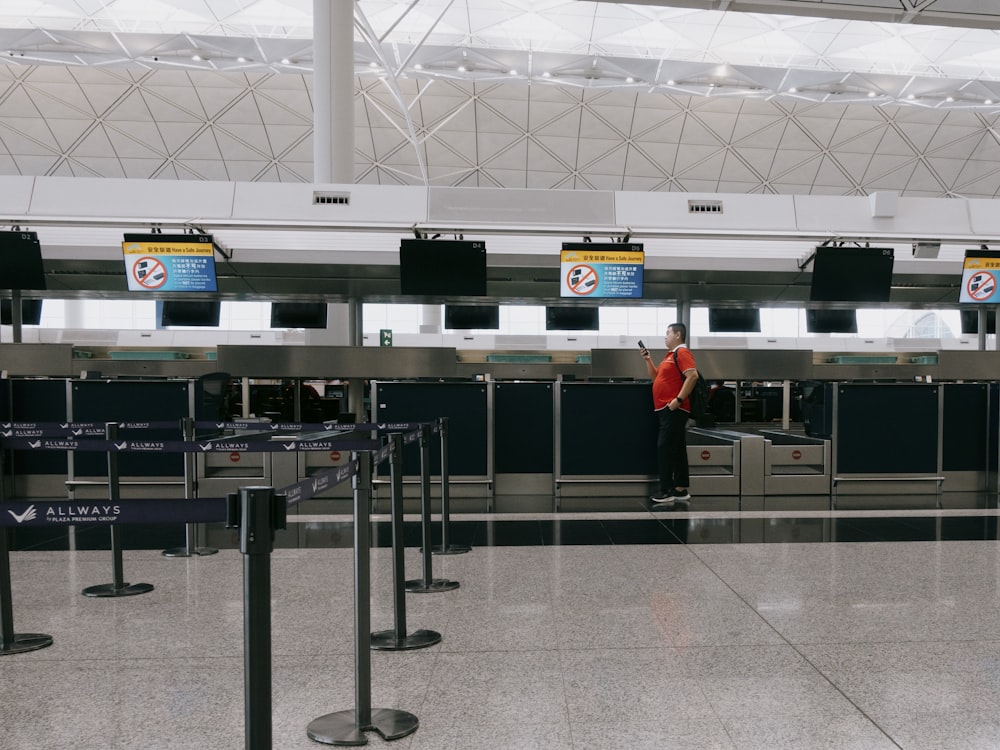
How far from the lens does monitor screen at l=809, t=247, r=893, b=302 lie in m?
11.3

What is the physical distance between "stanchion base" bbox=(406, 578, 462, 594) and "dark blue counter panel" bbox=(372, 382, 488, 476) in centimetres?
463

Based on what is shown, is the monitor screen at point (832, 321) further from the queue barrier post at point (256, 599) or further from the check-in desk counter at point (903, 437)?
the queue barrier post at point (256, 599)

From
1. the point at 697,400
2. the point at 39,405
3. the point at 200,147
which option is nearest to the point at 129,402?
the point at 39,405

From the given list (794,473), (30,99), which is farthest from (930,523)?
(30,99)

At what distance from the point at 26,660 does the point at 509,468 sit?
7002 mm

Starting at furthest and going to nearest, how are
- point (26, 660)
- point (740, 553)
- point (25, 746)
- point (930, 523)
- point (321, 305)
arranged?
1. point (321, 305)
2. point (930, 523)
3. point (740, 553)
4. point (26, 660)
5. point (25, 746)

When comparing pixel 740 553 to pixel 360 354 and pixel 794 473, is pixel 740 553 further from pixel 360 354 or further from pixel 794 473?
pixel 360 354

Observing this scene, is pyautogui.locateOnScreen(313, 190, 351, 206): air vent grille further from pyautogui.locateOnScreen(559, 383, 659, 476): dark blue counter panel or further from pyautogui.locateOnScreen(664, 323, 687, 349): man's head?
pyautogui.locateOnScreen(664, 323, 687, 349): man's head

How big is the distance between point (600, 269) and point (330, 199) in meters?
4.28

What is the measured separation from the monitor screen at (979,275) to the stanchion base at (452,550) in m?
9.72

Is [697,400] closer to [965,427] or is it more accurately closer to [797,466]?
[797,466]

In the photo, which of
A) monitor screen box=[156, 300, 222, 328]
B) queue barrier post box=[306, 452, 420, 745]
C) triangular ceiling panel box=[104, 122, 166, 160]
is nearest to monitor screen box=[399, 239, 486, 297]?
monitor screen box=[156, 300, 222, 328]

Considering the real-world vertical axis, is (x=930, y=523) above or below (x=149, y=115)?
below

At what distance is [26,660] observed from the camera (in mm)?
3836
